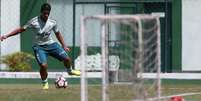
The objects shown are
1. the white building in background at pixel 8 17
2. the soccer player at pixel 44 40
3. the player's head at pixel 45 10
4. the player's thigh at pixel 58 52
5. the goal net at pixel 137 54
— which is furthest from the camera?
the white building in background at pixel 8 17

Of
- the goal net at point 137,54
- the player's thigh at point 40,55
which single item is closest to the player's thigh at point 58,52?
the player's thigh at point 40,55

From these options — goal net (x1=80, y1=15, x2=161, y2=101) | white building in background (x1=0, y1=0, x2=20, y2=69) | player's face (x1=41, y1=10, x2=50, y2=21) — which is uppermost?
white building in background (x1=0, y1=0, x2=20, y2=69)

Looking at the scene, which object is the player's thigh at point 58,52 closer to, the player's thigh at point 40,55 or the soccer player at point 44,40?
the soccer player at point 44,40

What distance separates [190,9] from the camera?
28906 millimetres

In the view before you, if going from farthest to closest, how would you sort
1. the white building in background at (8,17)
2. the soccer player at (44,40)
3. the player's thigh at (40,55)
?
Answer: the white building in background at (8,17) < the player's thigh at (40,55) < the soccer player at (44,40)

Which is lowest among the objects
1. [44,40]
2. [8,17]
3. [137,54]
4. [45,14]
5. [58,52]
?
[137,54]

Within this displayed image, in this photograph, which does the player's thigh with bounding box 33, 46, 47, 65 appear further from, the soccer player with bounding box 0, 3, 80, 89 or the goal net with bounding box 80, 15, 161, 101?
the goal net with bounding box 80, 15, 161, 101

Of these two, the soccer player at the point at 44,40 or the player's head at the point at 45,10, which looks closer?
the player's head at the point at 45,10

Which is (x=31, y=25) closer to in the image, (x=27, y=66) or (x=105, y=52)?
(x=105, y=52)

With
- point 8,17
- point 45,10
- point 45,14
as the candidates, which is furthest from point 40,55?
point 8,17

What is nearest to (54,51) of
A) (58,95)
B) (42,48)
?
(42,48)

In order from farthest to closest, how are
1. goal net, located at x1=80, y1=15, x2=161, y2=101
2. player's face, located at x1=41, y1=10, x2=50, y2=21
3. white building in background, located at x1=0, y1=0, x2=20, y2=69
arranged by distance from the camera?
white building in background, located at x1=0, y1=0, x2=20, y2=69, player's face, located at x1=41, y1=10, x2=50, y2=21, goal net, located at x1=80, y1=15, x2=161, y2=101

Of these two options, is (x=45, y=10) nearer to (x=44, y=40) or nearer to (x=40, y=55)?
(x=44, y=40)

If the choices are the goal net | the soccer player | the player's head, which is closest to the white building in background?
the soccer player
